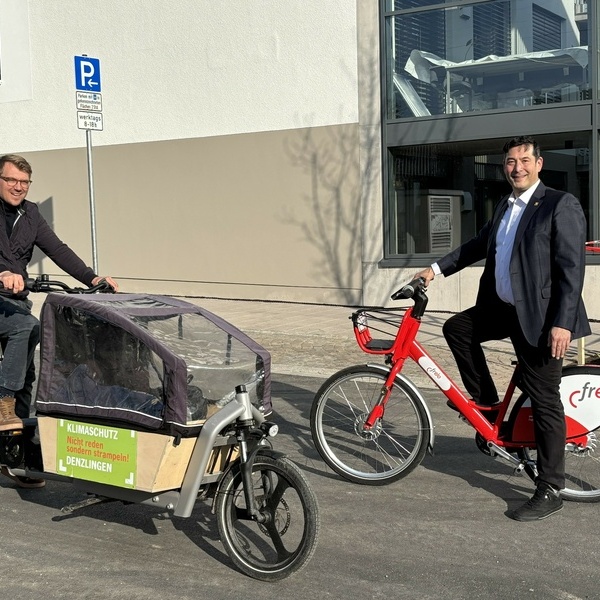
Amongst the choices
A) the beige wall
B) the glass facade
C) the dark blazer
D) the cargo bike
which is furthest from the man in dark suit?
the beige wall

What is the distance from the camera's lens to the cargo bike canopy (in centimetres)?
405

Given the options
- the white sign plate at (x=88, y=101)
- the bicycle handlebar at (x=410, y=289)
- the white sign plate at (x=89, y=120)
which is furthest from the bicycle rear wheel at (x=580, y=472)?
the white sign plate at (x=88, y=101)

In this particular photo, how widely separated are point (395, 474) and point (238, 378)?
140 cm

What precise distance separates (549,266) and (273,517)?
1898mm

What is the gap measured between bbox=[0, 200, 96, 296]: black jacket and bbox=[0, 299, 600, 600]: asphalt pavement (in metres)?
1.26

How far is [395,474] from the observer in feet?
17.3

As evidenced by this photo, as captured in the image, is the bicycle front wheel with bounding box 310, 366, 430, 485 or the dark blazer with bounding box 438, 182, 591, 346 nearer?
the dark blazer with bounding box 438, 182, 591, 346

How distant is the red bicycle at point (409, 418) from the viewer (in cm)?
496

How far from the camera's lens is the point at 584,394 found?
194 inches

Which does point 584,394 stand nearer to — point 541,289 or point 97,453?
point 541,289

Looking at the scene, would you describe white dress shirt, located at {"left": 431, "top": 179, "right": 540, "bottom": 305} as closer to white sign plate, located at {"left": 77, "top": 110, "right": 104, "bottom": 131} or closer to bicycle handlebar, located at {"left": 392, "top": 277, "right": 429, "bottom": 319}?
bicycle handlebar, located at {"left": 392, "top": 277, "right": 429, "bottom": 319}

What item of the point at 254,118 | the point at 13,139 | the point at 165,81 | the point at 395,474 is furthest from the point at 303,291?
the point at 395,474

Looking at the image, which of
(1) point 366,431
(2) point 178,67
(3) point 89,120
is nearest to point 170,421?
(1) point 366,431

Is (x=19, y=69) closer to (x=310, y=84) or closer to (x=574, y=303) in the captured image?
(x=310, y=84)
